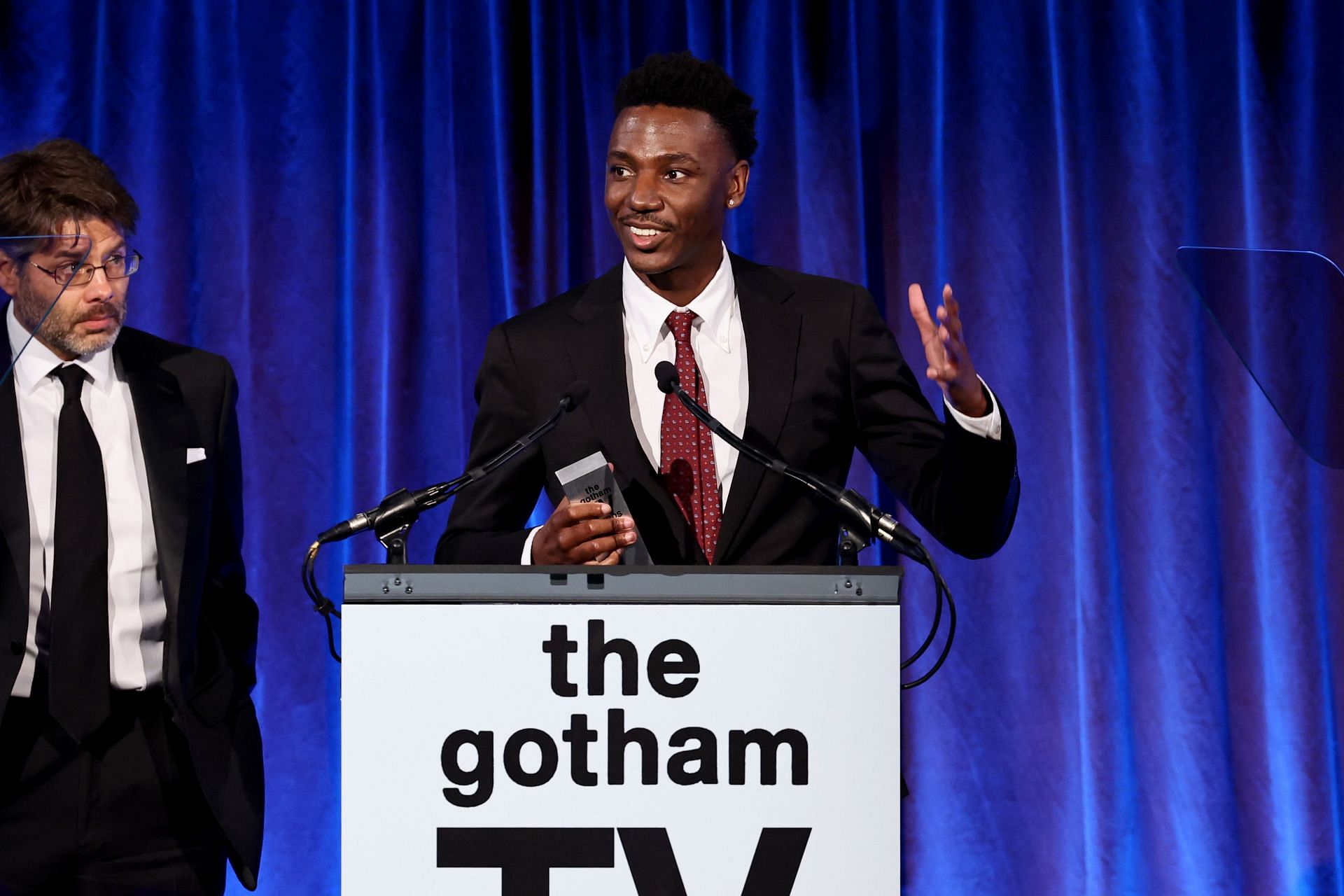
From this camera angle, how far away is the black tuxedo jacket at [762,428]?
1.92 metres

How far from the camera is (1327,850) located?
133 inches

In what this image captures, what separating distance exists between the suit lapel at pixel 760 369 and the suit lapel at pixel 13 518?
1042 mm

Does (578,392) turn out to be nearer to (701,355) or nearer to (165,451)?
(701,355)

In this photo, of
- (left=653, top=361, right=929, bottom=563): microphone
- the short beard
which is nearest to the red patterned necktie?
(left=653, top=361, right=929, bottom=563): microphone

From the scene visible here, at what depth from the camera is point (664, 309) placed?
210 cm

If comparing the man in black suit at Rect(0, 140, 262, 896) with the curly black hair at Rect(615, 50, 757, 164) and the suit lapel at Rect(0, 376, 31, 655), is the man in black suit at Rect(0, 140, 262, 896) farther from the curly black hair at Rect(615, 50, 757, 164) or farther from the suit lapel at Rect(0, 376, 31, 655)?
the curly black hair at Rect(615, 50, 757, 164)

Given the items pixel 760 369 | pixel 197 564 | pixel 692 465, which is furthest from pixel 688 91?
pixel 197 564

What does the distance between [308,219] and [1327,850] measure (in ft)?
9.94

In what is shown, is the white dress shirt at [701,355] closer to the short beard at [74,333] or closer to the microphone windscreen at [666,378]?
the microphone windscreen at [666,378]

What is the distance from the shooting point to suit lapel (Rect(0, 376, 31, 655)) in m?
2.00

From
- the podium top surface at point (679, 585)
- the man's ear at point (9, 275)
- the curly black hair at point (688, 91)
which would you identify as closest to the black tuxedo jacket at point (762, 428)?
the curly black hair at point (688, 91)

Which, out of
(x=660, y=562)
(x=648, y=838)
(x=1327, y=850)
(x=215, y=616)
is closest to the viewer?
(x=648, y=838)

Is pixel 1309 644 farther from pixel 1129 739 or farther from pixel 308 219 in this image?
pixel 308 219

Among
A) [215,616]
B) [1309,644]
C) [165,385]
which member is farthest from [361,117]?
[1309,644]
